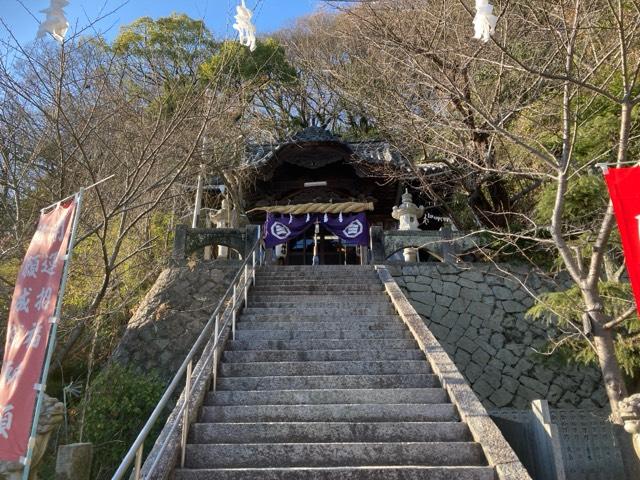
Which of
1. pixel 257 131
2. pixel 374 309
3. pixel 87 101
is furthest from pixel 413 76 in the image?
pixel 257 131

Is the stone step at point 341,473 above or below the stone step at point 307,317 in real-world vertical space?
below

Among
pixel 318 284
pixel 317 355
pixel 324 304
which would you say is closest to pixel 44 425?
pixel 317 355

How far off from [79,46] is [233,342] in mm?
4752

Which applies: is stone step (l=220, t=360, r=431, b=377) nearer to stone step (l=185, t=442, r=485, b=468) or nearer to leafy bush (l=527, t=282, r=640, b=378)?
stone step (l=185, t=442, r=485, b=468)

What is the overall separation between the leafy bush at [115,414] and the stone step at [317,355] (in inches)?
84.1

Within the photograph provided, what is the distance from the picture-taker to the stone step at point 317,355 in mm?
6996

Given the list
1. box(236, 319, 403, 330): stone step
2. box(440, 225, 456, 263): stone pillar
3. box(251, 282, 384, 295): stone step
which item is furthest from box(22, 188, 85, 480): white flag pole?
box(440, 225, 456, 263): stone pillar

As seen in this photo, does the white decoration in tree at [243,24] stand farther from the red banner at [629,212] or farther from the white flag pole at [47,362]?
the red banner at [629,212]

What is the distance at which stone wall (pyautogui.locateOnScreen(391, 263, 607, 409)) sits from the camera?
31.8ft

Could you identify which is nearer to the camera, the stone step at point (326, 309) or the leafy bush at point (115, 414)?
the leafy bush at point (115, 414)

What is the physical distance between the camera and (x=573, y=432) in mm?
9016

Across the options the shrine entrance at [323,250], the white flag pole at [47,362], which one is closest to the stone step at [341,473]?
the white flag pole at [47,362]

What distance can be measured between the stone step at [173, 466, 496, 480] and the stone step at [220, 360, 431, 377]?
2064mm

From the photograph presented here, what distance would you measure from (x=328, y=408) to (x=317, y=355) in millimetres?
1507
